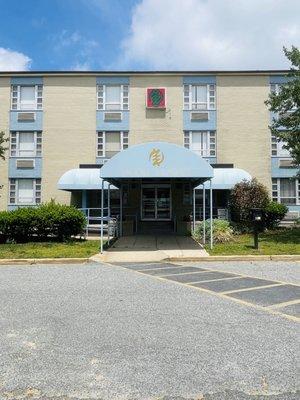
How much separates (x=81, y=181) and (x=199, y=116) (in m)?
9.61

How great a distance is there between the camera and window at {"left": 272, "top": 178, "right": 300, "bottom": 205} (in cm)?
2984

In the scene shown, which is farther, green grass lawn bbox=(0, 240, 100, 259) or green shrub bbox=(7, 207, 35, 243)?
green shrub bbox=(7, 207, 35, 243)

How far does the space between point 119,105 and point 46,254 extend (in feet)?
59.9

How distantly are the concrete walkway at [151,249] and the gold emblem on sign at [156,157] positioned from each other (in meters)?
3.19

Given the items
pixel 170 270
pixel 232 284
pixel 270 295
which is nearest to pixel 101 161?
pixel 170 270

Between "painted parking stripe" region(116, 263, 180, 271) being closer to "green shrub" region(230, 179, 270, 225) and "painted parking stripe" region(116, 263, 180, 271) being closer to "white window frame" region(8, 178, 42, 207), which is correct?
"green shrub" region(230, 179, 270, 225)

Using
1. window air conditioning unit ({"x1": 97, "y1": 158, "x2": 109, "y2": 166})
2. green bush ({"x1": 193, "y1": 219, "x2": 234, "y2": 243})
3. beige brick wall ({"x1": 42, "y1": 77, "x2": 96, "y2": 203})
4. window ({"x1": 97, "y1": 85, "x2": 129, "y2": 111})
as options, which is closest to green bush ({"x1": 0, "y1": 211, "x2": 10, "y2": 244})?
green bush ({"x1": 193, "y1": 219, "x2": 234, "y2": 243})

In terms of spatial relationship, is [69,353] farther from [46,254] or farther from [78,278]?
[46,254]

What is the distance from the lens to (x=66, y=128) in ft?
99.2

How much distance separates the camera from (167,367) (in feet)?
14.5

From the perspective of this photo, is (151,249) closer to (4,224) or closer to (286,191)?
(4,224)

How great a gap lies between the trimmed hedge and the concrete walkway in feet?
6.96

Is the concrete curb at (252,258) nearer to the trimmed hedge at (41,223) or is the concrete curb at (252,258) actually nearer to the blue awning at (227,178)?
the trimmed hedge at (41,223)

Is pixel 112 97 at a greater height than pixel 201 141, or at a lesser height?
greater
